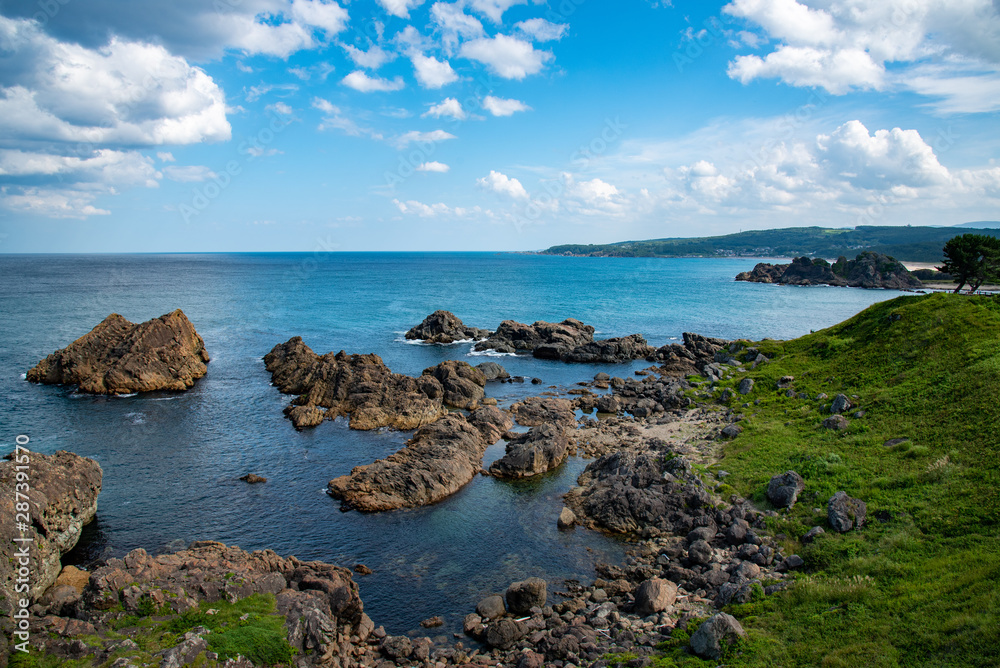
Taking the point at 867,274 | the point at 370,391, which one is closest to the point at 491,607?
the point at 370,391

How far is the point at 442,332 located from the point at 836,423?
64840 millimetres

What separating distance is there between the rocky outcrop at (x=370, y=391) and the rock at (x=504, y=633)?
2802cm

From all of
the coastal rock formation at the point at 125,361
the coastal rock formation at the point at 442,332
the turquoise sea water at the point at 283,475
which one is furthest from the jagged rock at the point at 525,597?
the coastal rock formation at the point at 442,332

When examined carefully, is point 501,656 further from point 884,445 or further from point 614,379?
point 614,379

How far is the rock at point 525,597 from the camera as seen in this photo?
23.7m

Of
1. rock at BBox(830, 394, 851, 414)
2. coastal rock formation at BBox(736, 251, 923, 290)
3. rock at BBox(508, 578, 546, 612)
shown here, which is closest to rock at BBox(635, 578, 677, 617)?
rock at BBox(508, 578, 546, 612)

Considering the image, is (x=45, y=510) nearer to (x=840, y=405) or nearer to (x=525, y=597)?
(x=525, y=597)

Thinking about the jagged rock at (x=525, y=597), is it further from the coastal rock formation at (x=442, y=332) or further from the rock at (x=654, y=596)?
the coastal rock formation at (x=442, y=332)

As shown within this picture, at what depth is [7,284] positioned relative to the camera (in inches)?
6570

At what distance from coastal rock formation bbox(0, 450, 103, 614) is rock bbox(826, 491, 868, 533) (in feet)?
114

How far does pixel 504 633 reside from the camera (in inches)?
857

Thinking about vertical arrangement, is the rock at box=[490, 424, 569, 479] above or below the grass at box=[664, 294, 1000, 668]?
below

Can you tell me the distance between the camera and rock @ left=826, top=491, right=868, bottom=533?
24891 mm

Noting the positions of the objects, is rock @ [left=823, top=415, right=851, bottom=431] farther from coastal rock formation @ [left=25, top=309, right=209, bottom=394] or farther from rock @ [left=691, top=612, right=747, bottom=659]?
coastal rock formation @ [left=25, top=309, right=209, bottom=394]
